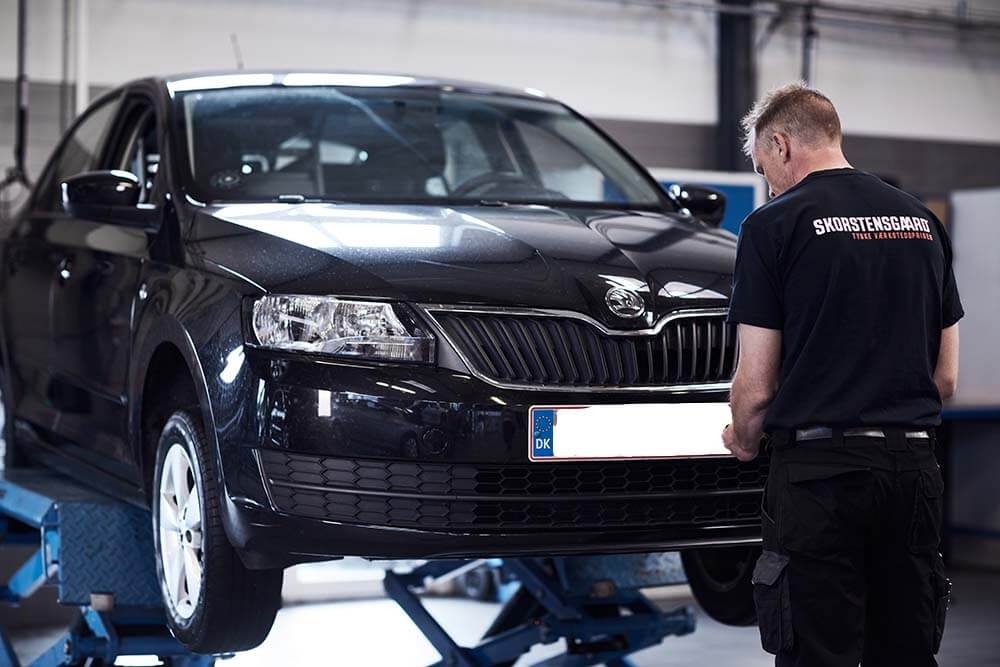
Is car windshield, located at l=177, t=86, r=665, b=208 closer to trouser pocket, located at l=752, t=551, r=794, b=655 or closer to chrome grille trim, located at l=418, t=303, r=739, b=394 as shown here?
chrome grille trim, located at l=418, t=303, r=739, b=394

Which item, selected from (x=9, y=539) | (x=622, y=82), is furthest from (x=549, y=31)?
(x=9, y=539)

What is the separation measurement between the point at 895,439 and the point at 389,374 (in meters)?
0.98

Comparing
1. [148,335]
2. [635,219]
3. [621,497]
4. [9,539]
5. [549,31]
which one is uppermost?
[549,31]

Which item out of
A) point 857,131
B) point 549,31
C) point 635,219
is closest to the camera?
point 635,219

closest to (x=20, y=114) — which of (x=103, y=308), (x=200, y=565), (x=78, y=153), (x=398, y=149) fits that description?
(x=78, y=153)

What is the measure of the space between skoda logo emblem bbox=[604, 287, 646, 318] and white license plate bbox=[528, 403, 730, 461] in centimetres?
20

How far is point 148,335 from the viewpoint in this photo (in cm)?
362

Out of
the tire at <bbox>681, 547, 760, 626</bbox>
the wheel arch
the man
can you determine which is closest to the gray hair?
the man

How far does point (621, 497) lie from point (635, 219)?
93 centimetres

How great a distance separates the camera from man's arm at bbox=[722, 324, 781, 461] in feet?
9.31

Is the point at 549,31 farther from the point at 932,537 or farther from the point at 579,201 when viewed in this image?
the point at 932,537

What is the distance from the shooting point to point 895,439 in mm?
2801

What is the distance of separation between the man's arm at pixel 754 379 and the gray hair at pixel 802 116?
1.24 feet

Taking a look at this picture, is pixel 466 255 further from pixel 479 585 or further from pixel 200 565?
pixel 479 585
